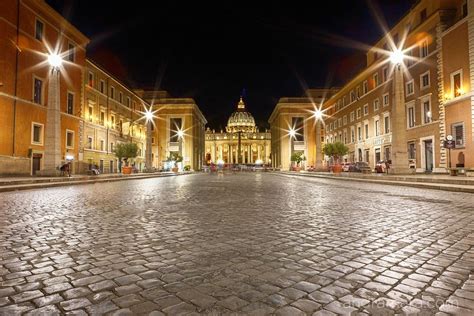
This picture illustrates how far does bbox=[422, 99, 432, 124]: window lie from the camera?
31.1 metres

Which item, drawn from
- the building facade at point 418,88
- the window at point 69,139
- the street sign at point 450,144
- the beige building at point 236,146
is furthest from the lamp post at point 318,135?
the beige building at point 236,146

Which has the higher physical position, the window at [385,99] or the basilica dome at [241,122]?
the basilica dome at [241,122]

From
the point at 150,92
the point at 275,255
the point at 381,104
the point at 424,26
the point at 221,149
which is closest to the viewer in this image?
the point at 275,255

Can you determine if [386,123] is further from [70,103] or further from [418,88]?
[70,103]

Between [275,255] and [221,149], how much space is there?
155 m

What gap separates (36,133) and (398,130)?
101 ft

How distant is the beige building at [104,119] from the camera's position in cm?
3941

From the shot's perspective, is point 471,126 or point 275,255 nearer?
point 275,255

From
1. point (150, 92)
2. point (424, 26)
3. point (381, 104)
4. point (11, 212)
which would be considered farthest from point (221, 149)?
point (11, 212)

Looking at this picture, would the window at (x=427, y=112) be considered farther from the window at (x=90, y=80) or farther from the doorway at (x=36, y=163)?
the window at (x=90, y=80)

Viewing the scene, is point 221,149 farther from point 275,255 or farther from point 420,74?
point 275,255

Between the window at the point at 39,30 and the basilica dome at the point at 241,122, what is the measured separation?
134m

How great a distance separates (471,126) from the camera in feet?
82.2

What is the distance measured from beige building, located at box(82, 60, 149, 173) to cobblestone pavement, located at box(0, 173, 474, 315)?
35.1m
